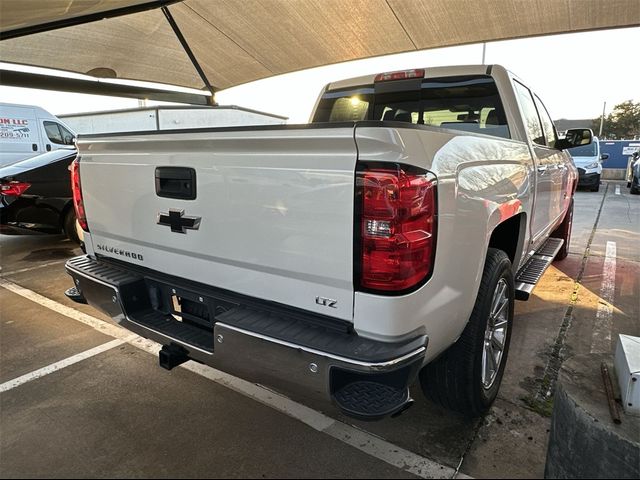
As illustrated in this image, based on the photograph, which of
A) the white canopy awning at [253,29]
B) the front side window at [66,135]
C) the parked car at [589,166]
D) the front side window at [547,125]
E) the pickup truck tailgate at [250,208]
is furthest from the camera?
the parked car at [589,166]

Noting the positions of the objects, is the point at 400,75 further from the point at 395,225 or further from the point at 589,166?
the point at 589,166

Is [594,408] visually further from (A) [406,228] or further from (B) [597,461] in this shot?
(A) [406,228]

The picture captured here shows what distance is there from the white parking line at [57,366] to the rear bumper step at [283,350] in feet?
3.68

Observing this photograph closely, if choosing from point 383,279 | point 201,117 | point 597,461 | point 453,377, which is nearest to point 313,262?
point 383,279

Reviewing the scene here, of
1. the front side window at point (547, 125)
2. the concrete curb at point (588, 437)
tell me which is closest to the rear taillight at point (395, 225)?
the concrete curb at point (588, 437)

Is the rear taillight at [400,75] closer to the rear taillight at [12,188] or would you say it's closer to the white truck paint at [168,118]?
the rear taillight at [12,188]

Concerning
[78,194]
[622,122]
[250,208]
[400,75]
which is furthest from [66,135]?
[622,122]

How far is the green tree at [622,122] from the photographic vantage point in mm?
41709

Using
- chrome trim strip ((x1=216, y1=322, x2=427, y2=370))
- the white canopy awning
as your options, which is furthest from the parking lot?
the white canopy awning

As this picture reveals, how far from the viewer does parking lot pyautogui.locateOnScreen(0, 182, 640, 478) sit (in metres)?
2.14

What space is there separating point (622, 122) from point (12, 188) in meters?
51.8

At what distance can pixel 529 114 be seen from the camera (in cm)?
369

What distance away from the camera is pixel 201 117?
1416 cm

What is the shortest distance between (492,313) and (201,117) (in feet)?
43.9
